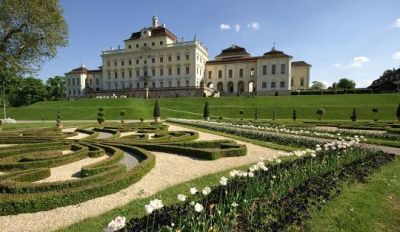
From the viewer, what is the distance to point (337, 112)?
37469mm

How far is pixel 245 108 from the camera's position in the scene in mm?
43156

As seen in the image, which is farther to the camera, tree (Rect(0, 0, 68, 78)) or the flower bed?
tree (Rect(0, 0, 68, 78))

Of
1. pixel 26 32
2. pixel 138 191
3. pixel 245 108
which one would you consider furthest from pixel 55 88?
pixel 138 191

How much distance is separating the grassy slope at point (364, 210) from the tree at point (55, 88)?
8371 cm

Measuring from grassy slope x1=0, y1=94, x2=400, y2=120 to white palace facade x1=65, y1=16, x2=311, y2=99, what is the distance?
48.4ft

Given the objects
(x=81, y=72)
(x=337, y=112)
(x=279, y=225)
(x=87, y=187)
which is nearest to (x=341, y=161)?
(x=279, y=225)

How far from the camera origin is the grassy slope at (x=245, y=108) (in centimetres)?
3797

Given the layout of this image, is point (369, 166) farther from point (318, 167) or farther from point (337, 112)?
point (337, 112)

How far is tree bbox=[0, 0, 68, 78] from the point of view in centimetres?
1941

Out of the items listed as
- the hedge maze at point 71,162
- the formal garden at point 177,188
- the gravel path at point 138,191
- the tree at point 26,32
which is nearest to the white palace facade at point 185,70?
the tree at point 26,32

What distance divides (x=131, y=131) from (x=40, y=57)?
33.6 feet

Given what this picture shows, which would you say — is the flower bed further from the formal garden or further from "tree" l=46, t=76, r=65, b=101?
"tree" l=46, t=76, r=65, b=101

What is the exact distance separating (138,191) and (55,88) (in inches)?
3217

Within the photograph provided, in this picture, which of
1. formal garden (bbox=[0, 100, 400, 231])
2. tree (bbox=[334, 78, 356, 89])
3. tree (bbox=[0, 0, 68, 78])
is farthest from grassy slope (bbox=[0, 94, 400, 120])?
tree (bbox=[334, 78, 356, 89])
